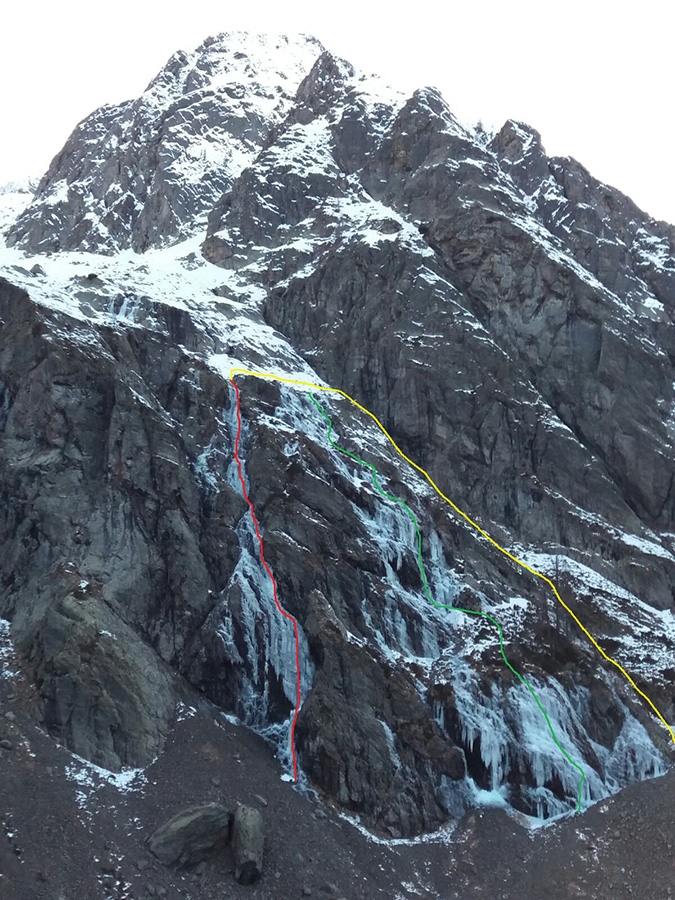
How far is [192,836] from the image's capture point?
34.3 meters

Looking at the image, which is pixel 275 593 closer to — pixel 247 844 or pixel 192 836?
pixel 247 844

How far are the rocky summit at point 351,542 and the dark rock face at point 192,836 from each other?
14 centimetres

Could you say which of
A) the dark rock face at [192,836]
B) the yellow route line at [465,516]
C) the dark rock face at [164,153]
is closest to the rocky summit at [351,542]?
the dark rock face at [192,836]

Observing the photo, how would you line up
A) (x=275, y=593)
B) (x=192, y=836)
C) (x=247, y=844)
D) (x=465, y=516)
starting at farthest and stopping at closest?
(x=465, y=516), (x=275, y=593), (x=247, y=844), (x=192, y=836)

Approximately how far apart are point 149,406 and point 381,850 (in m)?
29.2

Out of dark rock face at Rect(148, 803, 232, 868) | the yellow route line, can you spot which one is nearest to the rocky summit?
dark rock face at Rect(148, 803, 232, 868)

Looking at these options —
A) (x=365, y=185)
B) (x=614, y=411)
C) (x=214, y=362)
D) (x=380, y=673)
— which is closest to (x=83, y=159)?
(x=365, y=185)

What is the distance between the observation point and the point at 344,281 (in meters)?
73.5

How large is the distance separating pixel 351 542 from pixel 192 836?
21227mm

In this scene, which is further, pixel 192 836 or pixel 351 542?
pixel 351 542

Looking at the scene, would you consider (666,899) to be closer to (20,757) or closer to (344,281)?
(20,757)

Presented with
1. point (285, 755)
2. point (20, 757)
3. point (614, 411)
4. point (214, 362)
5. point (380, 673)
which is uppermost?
point (614, 411)

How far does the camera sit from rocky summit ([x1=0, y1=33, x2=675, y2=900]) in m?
37.5

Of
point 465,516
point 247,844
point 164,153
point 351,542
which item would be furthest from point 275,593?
point 164,153
